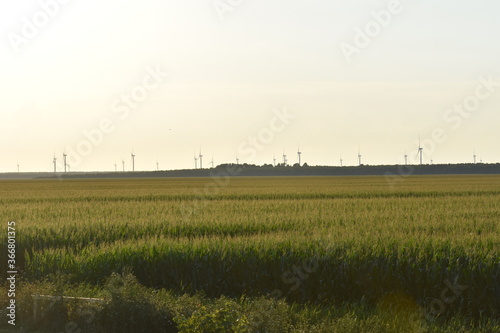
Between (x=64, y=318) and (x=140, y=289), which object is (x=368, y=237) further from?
(x=64, y=318)

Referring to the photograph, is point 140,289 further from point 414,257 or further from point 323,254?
point 414,257

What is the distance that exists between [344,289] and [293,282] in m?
1.33

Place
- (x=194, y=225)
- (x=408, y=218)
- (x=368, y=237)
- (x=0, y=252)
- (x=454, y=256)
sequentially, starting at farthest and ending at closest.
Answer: (x=408, y=218) < (x=194, y=225) < (x=0, y=252) < (x=368, y=237) < (x=454, y=256)

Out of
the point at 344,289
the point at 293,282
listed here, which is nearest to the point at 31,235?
the point at 293,282

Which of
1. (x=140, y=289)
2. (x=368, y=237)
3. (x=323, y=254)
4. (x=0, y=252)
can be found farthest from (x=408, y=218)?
(x=0, y=252)

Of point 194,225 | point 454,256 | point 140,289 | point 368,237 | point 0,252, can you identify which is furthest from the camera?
point 194,225

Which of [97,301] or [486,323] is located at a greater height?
[97,301]

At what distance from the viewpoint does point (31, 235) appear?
20000 millimetres

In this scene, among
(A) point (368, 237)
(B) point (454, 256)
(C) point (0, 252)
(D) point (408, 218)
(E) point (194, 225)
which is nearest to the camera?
(B) point (454, 256)

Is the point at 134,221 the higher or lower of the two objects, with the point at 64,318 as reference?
higher

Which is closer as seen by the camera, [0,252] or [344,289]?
[344,289]

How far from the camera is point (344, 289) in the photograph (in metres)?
14.7

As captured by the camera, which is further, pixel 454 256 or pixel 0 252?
pixel 0 252

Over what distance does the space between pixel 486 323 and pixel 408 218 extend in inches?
400
